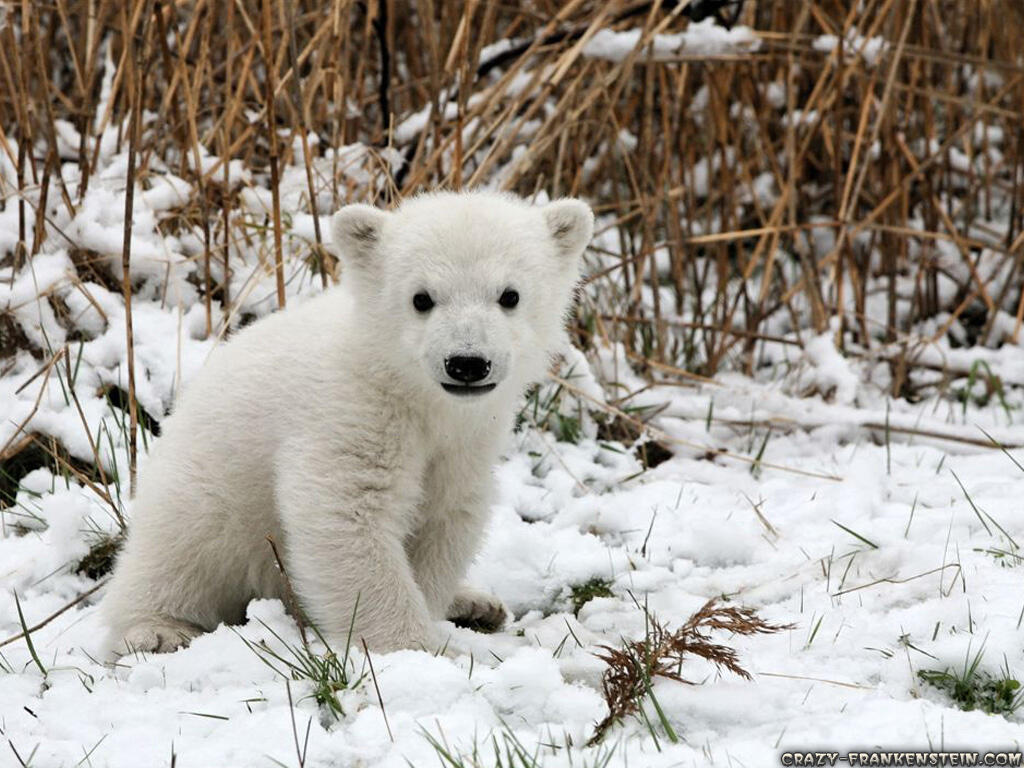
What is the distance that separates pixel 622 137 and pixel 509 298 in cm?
390

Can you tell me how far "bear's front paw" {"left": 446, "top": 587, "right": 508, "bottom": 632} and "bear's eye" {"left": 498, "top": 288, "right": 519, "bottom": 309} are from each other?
98cm

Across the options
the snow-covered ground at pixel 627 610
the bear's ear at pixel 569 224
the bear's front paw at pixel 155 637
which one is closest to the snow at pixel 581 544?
the snow-covered ground at pixel 627 610

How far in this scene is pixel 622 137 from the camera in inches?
284

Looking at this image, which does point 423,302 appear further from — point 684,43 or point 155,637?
point 684,43

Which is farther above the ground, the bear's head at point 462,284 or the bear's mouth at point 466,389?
the bear's head at point 462,284

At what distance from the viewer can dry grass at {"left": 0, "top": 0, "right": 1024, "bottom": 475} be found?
5320mm

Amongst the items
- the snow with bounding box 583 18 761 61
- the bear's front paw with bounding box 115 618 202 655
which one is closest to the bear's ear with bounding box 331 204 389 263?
the bear's front paw with bounding box 115 618 202 655

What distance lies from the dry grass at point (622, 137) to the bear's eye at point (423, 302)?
1.30 m

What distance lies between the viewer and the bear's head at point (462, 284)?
11.0 feet

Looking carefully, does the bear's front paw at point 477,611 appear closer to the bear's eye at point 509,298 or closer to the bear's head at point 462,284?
the bear's head at point 462,284

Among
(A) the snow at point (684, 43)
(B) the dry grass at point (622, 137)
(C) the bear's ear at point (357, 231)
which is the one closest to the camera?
(C) the bear's ear at point (357, 231)

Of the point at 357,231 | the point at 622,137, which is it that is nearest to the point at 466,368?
the point at 357,231

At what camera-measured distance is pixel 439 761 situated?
8.46ft

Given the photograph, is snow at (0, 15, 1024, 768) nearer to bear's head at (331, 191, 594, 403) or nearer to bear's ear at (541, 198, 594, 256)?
bear's head at (331, 191, 594, 403)
